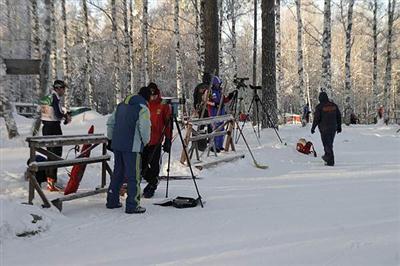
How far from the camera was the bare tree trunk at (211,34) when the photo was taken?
1332cm

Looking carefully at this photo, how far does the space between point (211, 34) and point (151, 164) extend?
6483 mm

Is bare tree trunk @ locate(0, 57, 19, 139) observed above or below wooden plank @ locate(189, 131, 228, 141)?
above

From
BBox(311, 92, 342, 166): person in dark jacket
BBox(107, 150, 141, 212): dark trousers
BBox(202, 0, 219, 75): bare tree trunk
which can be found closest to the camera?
BBox(107, 150, 141, 212): dark trousers

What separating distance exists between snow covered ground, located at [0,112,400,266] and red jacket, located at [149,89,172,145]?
99cm

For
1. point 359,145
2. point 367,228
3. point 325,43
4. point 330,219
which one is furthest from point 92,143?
point 325,43

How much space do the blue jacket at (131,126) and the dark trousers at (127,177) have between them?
13 cm

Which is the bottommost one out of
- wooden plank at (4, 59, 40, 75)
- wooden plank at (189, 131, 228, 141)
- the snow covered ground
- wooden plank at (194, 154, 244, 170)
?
the snow covered ground

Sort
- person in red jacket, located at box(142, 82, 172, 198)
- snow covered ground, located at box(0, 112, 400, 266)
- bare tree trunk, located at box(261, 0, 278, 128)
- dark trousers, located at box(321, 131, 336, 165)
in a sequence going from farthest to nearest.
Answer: bare tree trunk, located at box(261, 0, 278, 128) → dark trousers, located at box(321, 131, 336, 165) → person in red jacket, located at box(142, 82, 172, 198) → snow covered ground, located at box(0, 112, 400, 266)

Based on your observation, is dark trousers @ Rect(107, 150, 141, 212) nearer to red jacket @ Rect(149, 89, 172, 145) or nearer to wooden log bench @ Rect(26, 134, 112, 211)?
wooden log bench @ Rect(26, 134, 112, 211)

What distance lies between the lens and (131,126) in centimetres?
665

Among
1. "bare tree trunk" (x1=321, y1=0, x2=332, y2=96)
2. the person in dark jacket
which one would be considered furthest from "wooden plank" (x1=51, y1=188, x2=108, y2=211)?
"bare tree trunk" (x1=321, y1=0, x2=332, y2=96)

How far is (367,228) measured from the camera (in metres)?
5.40

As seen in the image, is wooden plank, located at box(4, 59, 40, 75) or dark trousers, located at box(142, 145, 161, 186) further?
dark trousers, located at box(142, 145, 161, 186)

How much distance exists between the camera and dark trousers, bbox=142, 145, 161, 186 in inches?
305
